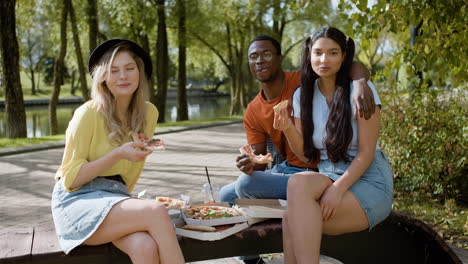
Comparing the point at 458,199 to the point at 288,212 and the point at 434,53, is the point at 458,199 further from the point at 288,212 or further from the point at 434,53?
the point at 288,212

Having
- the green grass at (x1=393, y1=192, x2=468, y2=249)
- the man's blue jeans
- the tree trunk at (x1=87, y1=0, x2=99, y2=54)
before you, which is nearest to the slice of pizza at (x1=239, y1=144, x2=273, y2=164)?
the man's blue jeans

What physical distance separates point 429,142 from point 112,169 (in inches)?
157

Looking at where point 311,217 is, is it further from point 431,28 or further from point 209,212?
point 431,28

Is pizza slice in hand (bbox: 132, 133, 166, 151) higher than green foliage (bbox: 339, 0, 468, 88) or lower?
Answer: lower

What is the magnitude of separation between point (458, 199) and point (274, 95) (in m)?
3.08

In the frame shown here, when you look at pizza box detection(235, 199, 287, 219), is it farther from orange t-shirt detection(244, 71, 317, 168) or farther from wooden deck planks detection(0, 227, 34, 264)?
wooden deck planks detection(0, 227, 34, 264)

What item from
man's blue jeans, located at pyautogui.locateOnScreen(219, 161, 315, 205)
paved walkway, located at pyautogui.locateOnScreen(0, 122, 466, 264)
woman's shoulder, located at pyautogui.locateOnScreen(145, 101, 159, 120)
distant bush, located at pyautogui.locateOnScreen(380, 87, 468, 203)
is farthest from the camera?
paved walkway, located at pyautogui.locateOnScreen(0, 122, 466, 264)

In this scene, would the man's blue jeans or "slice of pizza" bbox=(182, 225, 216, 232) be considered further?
the man's blue jeans

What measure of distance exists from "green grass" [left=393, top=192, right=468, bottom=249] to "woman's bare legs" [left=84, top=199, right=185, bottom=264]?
2813 millimetres

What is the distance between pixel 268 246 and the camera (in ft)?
9.49

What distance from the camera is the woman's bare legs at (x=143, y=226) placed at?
2371mm

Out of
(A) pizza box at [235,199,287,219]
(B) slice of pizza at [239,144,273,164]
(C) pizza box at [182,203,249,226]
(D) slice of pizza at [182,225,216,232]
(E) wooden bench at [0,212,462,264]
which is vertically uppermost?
(B) slice of pizza at [239,144,273,164]

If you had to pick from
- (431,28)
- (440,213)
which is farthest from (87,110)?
(440,213)

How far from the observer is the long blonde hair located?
2805mm
